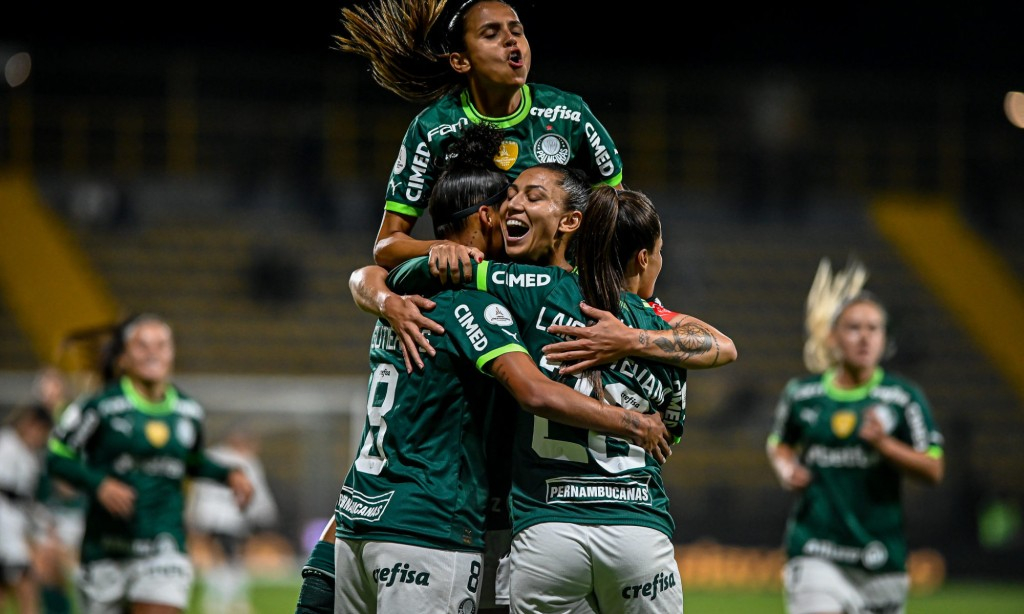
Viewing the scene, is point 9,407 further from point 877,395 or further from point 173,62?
point 877,395

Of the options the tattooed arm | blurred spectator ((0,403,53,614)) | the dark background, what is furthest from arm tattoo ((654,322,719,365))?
the dark background

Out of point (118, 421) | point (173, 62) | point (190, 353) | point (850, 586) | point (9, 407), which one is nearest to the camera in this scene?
point (850, 586)

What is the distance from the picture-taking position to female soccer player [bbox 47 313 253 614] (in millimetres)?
6863

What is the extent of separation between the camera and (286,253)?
19125 mm

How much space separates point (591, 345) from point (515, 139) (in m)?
1.10

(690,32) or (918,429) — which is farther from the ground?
(690,32)

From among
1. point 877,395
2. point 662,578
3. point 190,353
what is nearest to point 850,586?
point 877,395

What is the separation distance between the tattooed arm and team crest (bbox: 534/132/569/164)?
895 millimetres

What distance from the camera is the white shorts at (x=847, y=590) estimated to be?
6621 millimetres

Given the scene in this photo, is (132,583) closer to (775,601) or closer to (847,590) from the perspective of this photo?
(847,590)

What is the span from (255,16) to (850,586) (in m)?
15.7

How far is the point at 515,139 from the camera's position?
15.9 ft

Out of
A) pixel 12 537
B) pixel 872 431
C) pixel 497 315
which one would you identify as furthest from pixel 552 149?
pixel 12 537

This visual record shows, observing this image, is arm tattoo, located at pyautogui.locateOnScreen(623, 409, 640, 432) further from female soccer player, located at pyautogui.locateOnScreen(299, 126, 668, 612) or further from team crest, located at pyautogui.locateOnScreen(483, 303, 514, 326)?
team crest, located at pyautogui.locateOnScreen(483, 303, 514, 326)
